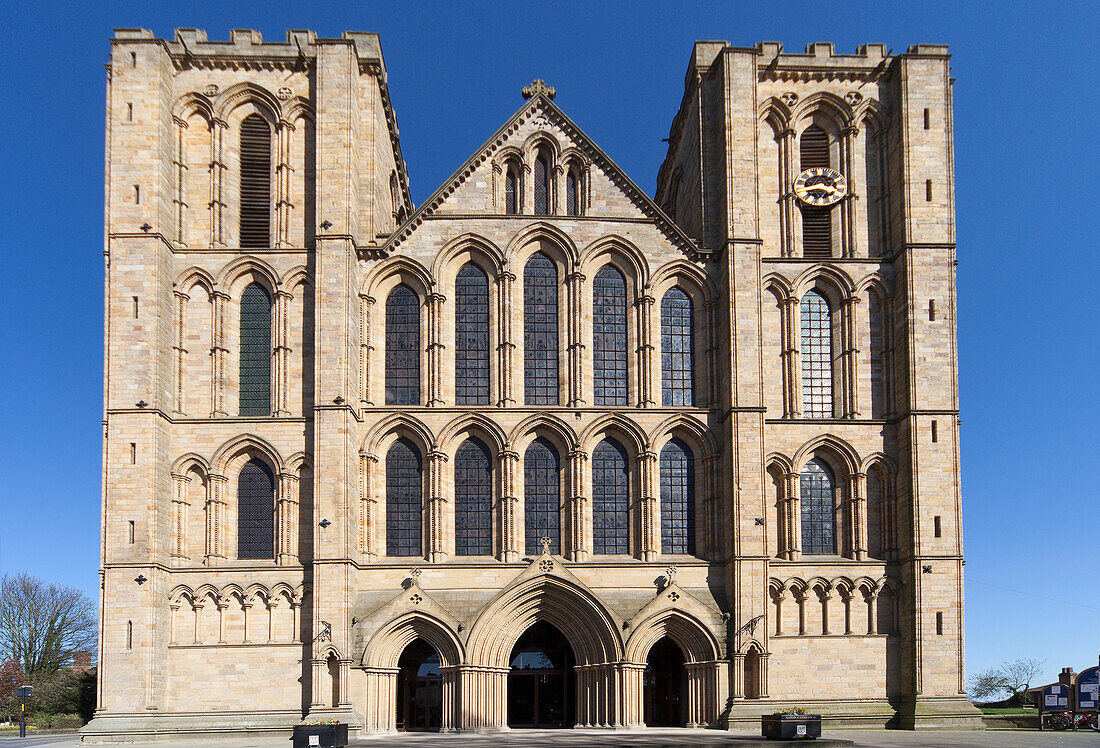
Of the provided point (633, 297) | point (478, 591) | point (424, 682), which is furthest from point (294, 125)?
point (424, 682)

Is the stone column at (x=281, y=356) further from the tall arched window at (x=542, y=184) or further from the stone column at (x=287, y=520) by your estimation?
the tall arched window at (x=542, y=184)

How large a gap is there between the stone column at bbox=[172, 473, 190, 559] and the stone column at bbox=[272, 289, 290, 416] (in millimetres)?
3544

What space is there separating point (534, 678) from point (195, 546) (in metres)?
11.5

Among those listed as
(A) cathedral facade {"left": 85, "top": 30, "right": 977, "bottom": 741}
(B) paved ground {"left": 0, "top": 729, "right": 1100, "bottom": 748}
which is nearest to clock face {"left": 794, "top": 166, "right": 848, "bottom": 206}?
(A) cathedral facade {"left": 85, "top": 30, "right": 977, "bottom": 741}

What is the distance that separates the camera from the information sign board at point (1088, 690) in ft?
113

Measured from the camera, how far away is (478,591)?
1315 inches

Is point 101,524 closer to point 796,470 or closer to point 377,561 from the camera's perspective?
point 377,561

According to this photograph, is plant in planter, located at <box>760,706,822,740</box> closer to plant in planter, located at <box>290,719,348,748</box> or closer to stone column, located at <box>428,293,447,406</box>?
plant in planter, located at <box>290,719,348,748</box>

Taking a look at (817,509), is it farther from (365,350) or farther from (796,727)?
(365,350)

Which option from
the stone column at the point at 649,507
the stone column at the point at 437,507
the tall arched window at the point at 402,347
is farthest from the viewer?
the tall arched window at the point at 402,347

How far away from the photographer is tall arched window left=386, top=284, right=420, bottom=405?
35.2m

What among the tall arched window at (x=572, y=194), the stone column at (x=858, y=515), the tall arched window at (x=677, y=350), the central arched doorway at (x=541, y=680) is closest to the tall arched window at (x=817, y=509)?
the stone column at (x=858, y=515)

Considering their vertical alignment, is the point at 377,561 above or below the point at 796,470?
below

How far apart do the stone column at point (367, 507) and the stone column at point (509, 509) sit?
3991 millimetres
